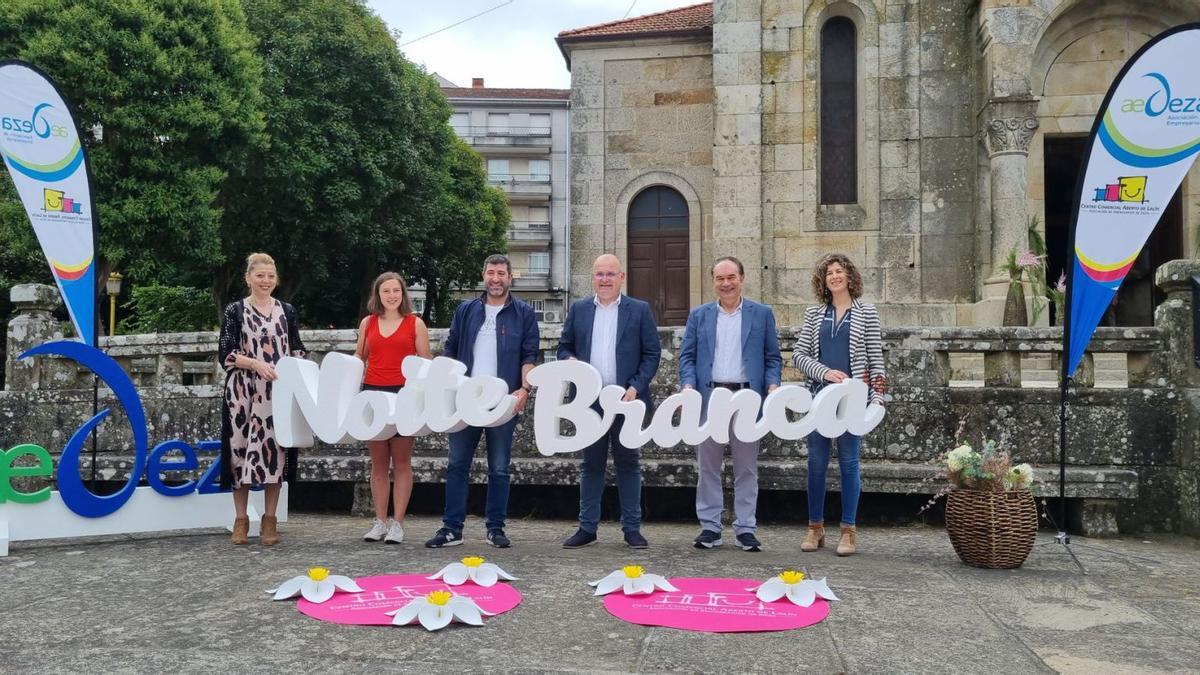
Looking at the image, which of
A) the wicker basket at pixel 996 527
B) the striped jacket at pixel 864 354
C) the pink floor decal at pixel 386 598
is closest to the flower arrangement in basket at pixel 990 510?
the wicker basket at pixel 996 527

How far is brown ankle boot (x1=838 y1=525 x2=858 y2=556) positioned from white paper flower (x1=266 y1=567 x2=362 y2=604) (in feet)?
11.1

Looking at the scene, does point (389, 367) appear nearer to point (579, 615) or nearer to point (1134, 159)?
point (579, 615)

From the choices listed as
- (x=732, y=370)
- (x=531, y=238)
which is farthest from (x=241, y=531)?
(x=531, y=238)

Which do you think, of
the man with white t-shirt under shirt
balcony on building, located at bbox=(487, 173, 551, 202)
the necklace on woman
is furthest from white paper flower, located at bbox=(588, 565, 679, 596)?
balcony on building, located at bbox=(487, 173, 551, 202)

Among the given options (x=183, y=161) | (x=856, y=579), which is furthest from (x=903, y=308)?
(x=183, y=161)

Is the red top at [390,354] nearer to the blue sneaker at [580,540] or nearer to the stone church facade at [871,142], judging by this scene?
the blue sneaker at [580,540]

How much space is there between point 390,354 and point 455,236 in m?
27.4

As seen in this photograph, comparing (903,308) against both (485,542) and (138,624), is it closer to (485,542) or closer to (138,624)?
(485,542)

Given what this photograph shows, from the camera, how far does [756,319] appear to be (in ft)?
22.4

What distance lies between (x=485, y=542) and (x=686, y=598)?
2.35 meters

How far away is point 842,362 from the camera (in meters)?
6.72

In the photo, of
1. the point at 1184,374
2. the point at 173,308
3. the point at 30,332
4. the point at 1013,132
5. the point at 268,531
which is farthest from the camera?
the point at 173,308

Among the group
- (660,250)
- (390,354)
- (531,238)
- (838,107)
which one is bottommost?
(390,354)

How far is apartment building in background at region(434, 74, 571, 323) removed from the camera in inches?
2392
